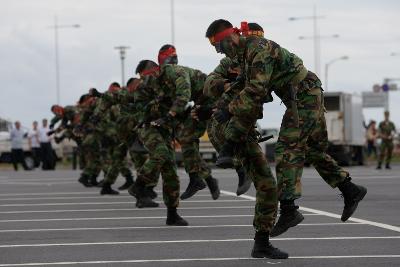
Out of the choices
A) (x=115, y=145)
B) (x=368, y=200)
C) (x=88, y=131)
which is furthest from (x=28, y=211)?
(x=88, y=131)

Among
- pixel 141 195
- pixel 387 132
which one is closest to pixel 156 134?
pixel 141 195

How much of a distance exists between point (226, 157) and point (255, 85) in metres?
0.61

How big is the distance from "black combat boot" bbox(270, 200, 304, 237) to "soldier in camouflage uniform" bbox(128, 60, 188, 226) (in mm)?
3729

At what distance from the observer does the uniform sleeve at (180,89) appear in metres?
13.8

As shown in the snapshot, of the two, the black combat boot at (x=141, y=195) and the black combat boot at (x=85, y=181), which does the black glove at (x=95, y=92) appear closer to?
the black combat boot at (x=85, y=181)

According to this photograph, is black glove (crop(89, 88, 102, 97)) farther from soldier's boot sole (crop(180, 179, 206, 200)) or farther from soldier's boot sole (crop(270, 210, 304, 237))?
soldier's boot sole (crop(270, 210, 304, 237))

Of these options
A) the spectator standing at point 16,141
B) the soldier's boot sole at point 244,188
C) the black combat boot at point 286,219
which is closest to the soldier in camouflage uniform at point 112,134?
the soldier's boot sole at point 244,188

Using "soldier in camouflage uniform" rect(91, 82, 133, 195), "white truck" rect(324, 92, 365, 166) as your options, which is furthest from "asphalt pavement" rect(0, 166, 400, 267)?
"white truck" rect(324, 92, 365, 166)

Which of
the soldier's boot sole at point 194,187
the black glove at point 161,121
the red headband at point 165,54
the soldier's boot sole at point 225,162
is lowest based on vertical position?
the soldier's boot sole at point 194,187

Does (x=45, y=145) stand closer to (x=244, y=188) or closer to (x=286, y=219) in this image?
(x=244, y=188)

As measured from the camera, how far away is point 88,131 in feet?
80.7

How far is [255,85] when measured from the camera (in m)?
9.36

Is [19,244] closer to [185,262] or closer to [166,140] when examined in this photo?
[185,262]

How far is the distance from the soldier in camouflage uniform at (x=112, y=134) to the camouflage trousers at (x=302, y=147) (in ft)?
31.9
